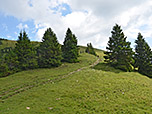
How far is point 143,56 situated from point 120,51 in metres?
8.57

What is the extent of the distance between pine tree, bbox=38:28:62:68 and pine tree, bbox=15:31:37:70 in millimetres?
2956

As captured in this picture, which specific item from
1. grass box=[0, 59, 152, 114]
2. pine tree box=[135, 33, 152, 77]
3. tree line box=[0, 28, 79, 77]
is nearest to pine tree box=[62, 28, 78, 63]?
tree line box=[0, 28, 79, 77]

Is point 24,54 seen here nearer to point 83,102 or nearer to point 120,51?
point 83,102

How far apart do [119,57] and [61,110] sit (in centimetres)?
3044

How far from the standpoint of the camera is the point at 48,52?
3981cm

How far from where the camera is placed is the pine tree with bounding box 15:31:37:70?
37562 mm

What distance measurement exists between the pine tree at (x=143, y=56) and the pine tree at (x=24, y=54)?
3867cm

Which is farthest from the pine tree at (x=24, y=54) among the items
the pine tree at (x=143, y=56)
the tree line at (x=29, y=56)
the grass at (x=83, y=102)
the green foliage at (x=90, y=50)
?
the green foliage at (x=90, y=50)

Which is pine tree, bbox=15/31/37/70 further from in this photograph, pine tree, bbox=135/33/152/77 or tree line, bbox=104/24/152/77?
pine tree, bbox=135/33/152/77

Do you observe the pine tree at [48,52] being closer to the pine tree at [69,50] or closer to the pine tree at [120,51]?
the pine tree at [69,50]

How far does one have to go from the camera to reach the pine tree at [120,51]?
115 feet

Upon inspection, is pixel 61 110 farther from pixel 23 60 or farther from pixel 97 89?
pixel 23 60

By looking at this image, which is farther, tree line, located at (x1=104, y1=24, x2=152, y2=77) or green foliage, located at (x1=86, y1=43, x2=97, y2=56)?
green foliage, located at (x1=86, y1=43, x2=97, y2=56)

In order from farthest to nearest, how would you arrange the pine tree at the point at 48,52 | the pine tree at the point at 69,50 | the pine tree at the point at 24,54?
the pine tree at the point at 69,50
the pine tree at the point at 48,52
the pine tree at the point at 24,54
